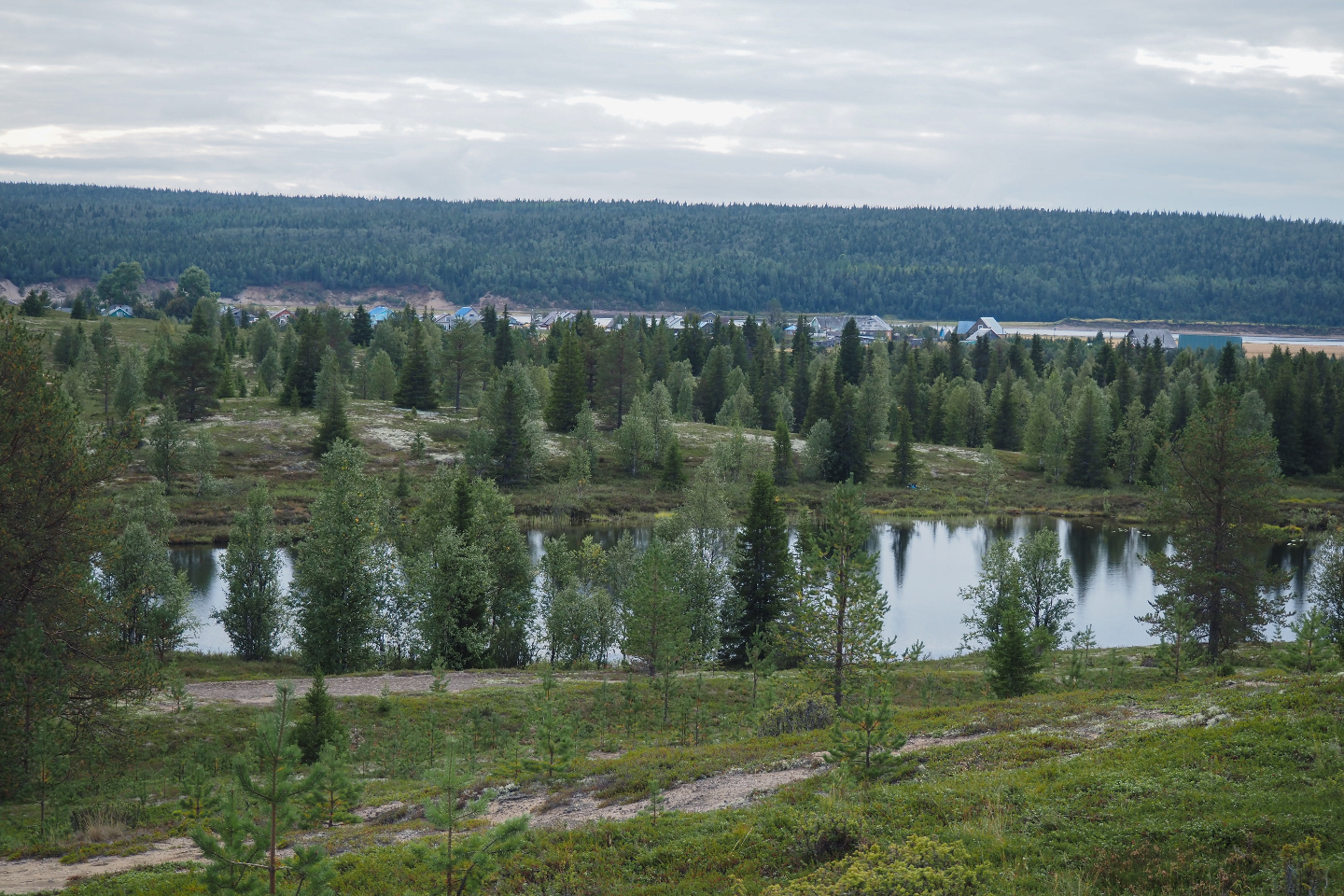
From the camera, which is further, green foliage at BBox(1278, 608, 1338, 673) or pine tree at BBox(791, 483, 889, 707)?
pine tree at BBox(791, 483, 889, 707)

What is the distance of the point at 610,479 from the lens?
86.3 metres

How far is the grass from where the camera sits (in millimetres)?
11078

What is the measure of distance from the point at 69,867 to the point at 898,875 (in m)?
12.3

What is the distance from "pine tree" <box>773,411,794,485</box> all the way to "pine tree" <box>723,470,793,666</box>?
4665 centimetres

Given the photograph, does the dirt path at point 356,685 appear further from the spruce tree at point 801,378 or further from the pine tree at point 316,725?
the spruce tree at point 801,378

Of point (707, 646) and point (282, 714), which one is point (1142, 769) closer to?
point (282, 714)

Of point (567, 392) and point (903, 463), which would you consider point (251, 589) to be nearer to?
point (567, 392)

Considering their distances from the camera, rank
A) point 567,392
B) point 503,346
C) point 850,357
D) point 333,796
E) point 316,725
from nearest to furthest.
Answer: point 333,796
point 316,725
point 567,392
point 503,346
point 850,357

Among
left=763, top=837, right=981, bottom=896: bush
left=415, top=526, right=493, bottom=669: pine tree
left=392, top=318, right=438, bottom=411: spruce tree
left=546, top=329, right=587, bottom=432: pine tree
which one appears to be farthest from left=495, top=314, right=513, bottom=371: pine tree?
left=763, top=837, right=981, bottom=896: bush

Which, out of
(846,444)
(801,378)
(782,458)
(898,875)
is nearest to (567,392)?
(782,458)

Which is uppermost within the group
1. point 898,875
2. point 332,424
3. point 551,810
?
point 898,875

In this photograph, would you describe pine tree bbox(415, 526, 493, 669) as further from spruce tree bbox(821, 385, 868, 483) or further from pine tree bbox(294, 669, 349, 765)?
spruce tree bbox(821, 385, 868, 483)

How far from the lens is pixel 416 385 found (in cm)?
9925

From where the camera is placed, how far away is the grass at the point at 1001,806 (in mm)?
11078
